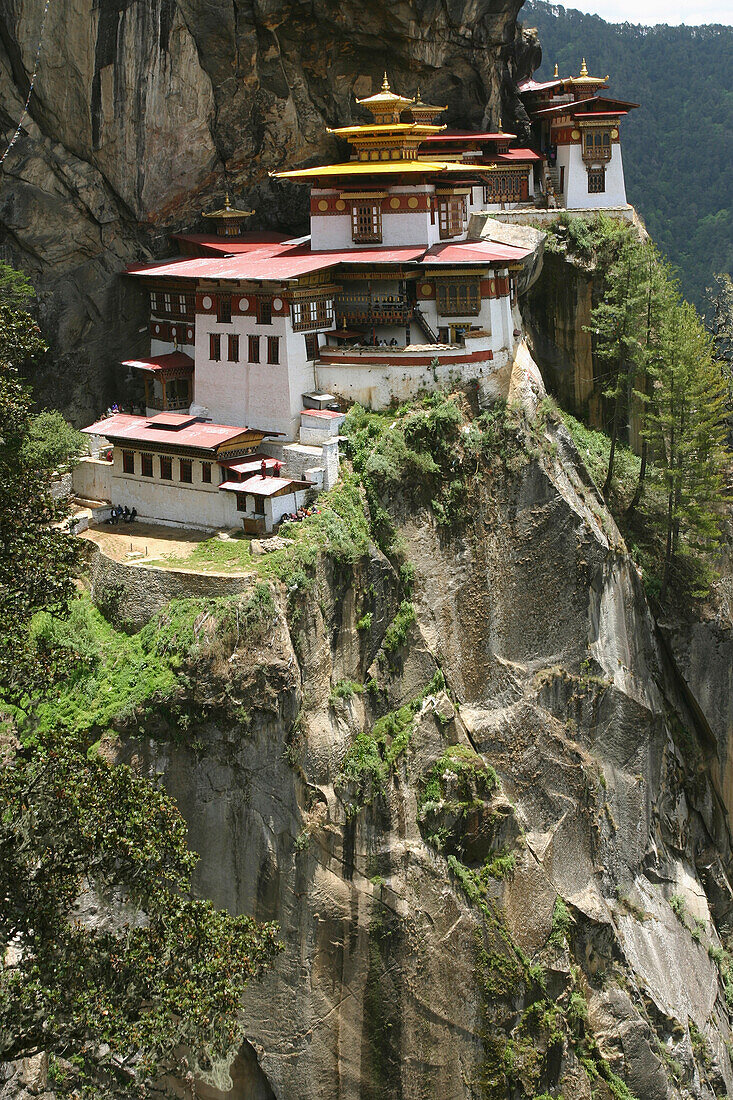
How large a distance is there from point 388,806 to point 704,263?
74236mm

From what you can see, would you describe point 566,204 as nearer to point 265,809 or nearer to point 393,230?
point 393,230

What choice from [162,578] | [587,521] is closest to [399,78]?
[587,521]

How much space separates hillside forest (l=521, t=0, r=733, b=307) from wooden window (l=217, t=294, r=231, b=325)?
59.1 meters

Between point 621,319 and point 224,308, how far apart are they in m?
14.8

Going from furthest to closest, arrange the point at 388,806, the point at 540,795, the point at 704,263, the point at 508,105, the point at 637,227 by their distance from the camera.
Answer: the point at 704,263
the point at 508,105
the point at 637,227
the point at 540,795
the point at 388,806

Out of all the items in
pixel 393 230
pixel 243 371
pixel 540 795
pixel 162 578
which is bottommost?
pixel 540 795

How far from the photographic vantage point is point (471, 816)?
118 feet

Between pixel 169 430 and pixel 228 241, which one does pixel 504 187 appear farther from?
pixel 169 430

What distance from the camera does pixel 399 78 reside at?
50.6m

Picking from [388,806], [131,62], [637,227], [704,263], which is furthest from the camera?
[704,263]

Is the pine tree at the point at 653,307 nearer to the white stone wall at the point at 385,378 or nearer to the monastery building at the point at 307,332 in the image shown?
the monastery building at the point at 307,332

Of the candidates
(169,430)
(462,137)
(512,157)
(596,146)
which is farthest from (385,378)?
(596,146)

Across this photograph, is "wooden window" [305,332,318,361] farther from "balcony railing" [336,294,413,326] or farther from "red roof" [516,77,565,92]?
"red roof" [516,77,565,92]

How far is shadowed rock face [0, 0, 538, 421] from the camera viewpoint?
42.3 metres
